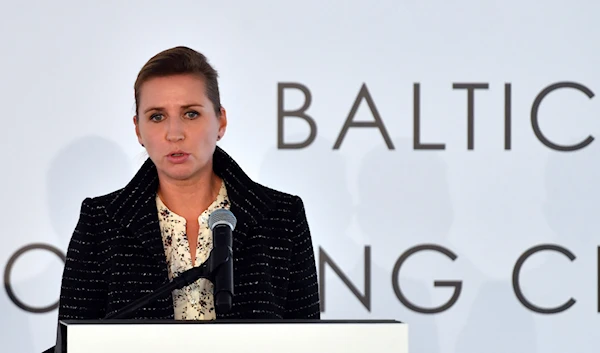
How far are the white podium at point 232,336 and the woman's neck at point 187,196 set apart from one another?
826 mm

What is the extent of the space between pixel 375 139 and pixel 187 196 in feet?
4.03

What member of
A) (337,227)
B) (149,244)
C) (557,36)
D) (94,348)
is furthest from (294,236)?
(557,36)

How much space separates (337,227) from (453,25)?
2.61ft

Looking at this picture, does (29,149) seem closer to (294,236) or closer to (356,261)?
(356,261)

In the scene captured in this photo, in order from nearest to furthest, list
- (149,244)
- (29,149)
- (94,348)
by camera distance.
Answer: (94,348) < (149,244) < (29,149)

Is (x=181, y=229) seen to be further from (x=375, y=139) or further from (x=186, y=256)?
(x=375, y=139)

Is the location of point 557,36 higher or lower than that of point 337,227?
higher

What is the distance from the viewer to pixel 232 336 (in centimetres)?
120

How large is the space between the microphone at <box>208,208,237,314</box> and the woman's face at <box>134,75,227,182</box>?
0.49 m

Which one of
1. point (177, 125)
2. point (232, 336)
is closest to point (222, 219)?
point (232, 336)

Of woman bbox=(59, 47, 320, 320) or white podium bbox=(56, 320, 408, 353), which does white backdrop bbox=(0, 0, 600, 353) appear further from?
white podium bbox=(56, 320, 408, 353)

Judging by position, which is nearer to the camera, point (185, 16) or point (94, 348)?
point (94, 348)

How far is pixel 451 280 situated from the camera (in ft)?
10.4

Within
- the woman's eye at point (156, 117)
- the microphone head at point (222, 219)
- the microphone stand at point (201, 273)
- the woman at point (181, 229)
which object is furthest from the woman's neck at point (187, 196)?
the microphone stand at point (201, 273)
